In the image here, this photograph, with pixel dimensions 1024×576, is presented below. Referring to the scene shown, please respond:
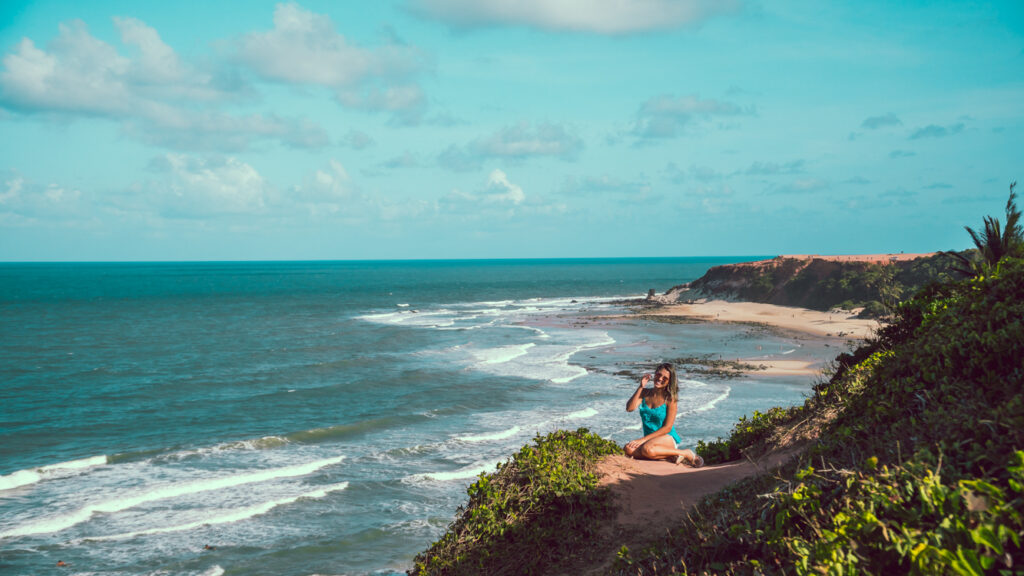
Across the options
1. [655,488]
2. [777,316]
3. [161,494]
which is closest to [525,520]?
[655,488]

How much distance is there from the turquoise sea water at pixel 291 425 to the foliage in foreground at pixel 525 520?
17.5 feet

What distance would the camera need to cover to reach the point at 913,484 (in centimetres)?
368

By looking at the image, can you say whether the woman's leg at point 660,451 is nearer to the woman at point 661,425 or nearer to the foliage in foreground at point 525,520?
the woman at point 661,425

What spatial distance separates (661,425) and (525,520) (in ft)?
9.48

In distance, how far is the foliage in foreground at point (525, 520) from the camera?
6.72 m

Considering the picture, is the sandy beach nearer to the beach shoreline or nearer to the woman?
the beach shoreline

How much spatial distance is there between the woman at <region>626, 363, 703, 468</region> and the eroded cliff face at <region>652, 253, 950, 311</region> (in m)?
45.2

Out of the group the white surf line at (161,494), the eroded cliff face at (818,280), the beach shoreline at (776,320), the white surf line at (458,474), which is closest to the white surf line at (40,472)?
the white surf line at (161,494)

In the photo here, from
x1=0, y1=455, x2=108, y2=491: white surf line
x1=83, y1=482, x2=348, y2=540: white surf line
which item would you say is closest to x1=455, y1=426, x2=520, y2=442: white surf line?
x1=83, y1=482, x2=348, y2=540: white surf line

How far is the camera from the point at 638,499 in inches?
291

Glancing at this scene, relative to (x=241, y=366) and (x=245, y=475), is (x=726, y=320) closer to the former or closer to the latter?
(x=241, y=366)

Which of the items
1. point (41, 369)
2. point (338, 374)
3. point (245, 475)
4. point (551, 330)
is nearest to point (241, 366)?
point (338, 374)

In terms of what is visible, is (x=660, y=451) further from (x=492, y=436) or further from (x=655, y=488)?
(x=492, y=436)

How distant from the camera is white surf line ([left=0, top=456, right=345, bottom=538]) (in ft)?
44.2
